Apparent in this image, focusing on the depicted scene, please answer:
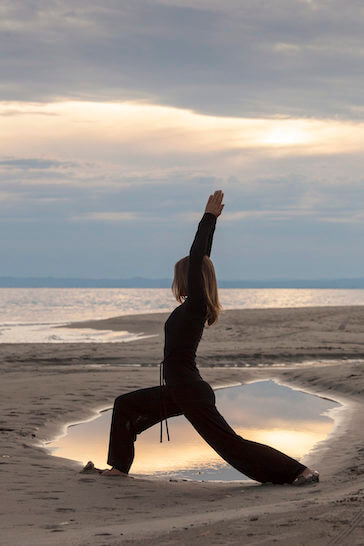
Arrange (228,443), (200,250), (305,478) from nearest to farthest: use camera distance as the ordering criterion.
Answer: (200,250)
(305,478)
(228,443)

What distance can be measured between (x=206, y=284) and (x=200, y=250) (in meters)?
0.30

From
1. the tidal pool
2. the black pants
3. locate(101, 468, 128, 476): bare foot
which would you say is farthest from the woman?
the tidal pool

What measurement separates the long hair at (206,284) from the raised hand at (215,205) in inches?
16.0

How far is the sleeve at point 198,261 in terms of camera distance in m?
6.20

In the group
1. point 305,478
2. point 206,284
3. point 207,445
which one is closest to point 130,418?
point 206,284

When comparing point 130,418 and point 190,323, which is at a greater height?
point 190,323

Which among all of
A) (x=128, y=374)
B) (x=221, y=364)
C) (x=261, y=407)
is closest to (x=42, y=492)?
(x=261, y=407)

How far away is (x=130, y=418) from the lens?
6.86m

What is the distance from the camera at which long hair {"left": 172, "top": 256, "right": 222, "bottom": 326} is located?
6.25 meters

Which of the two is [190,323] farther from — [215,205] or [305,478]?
[305,478]

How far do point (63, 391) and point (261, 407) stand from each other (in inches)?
140

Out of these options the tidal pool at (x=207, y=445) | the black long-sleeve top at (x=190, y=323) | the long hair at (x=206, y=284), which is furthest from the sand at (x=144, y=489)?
the long hair at (x=206, y=284)

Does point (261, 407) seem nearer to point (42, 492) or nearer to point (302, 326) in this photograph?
point (42, 492)

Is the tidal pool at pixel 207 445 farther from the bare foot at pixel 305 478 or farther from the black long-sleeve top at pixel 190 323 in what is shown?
the black long-sleeve top at pixel 190 323
